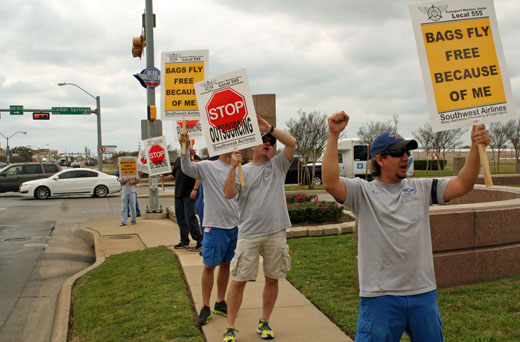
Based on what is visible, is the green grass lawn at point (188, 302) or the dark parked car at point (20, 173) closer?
the green grass lawn at point (188, 302)

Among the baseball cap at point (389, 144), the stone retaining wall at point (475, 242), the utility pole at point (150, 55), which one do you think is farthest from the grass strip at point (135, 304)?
the utility pole at point (150, 55)

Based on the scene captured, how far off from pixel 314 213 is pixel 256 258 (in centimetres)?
657

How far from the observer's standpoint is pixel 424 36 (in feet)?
10.1

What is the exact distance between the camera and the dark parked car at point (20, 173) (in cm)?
2675

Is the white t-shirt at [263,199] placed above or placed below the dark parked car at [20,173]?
below

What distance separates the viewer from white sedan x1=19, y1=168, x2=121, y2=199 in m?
23.9

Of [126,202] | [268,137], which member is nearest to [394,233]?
[268,137]

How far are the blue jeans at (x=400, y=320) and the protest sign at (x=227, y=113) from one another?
6.39 feet

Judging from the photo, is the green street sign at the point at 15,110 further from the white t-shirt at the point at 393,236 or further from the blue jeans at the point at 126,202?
the white t-shirt at the point at 393,236

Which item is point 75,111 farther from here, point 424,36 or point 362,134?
point 424,36

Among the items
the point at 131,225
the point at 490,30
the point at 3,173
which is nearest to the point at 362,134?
the point at 3,173

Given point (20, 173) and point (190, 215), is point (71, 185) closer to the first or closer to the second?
point (20, 173)

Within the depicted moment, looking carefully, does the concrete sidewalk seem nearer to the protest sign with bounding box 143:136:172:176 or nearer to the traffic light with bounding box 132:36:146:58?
the protest sign with bounding box 143:136:172:176

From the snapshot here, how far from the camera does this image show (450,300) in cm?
518
